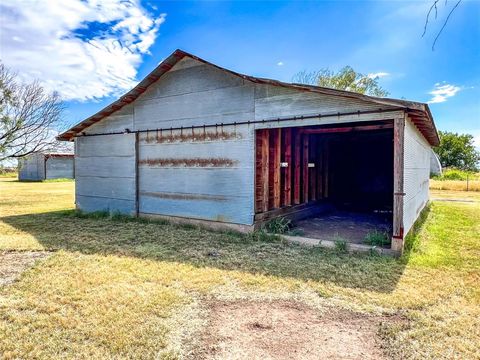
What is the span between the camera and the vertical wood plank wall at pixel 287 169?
22.7ft

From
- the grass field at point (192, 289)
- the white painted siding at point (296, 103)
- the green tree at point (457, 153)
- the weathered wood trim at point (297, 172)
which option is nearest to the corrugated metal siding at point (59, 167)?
the grass field at point (192, 289)

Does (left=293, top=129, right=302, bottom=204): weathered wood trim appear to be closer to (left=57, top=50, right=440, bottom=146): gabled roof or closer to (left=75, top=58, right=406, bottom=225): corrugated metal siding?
(left=75, top=58, right=406, bottom=225): corrugated metal siding

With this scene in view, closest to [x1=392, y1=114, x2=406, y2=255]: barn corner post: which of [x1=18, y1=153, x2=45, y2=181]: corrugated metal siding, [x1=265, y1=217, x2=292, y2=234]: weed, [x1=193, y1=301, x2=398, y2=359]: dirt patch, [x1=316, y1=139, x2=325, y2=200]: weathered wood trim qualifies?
[x1=265, y1=217, x2=292, y2=234]: weed

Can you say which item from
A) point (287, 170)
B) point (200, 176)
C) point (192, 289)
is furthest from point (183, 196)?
point (192, 289)

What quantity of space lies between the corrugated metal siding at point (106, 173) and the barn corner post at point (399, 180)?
641 cm

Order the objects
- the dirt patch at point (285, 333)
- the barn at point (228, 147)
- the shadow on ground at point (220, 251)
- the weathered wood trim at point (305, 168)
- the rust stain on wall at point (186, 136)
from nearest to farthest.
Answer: the dirt patch at point (285, 333) < the shadow on ground at point (220, 251) < the barn at point (228, 147) < the rust stain on wall at point (186, 136) < the weathered wood trim at point (305, 168)

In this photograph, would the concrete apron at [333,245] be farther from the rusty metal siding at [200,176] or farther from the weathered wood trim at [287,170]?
the weathered wood trim at [287,170]

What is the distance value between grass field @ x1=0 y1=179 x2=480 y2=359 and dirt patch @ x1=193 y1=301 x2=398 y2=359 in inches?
6.1

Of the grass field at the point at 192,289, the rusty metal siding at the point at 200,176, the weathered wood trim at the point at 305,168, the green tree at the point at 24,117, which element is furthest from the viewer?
the green tree at the point at 24,117

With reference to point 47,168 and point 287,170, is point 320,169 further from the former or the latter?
point 47,168

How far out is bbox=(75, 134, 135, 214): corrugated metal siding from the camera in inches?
336

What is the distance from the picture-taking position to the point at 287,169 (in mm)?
8086

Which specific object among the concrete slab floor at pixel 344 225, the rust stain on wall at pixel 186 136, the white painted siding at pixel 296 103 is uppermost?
the white painted siding at pixel 296 103

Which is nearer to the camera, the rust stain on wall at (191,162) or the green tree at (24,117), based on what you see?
the rust stain on wall at (191,162)
